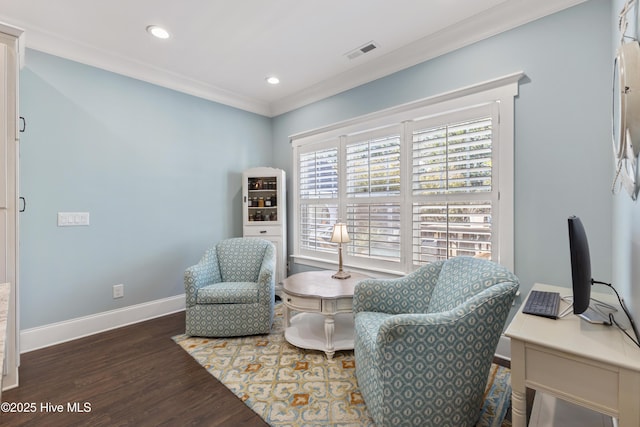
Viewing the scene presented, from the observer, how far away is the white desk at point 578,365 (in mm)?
1047

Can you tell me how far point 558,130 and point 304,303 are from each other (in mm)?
2249

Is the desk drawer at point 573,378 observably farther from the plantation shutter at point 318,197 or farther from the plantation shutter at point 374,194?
the plantation shutter at point 318,197

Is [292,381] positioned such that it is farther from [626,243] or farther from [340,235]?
[626,243]

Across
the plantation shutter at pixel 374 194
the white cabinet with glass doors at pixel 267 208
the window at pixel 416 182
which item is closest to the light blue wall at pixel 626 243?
the window at pixel 416 182

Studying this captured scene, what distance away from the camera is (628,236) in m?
1.47

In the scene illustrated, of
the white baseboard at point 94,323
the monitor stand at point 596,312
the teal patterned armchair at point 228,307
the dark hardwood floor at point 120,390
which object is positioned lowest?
the dark hardwood floor at point 120,390

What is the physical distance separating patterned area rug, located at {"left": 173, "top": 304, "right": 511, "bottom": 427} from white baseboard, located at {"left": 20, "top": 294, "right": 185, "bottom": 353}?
75 centimetres

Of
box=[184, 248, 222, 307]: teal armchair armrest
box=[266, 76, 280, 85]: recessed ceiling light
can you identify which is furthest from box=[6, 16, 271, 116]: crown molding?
box=[184, 248, 222, 307]: teal armchair armrest

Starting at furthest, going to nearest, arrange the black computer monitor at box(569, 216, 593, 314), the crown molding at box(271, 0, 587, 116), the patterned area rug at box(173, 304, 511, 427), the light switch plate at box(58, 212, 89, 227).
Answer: the light switch plate at box(58, 212, 89, 227) → the crown molding at box(271, 0, 587, 116) → the patterned area rug at box(173, 304, 511, 427) → the black computer monitor at box(569, 216, 593, 314)

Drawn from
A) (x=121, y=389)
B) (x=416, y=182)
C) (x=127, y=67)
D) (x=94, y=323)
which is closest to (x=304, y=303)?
(x=121, y=389)

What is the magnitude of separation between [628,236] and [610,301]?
0.40m

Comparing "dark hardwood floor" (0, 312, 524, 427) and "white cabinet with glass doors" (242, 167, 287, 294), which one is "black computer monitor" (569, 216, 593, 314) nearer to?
"dark hardwood floor" (0, 312, 524, 427)

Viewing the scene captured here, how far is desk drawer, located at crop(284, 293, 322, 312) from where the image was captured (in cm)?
241

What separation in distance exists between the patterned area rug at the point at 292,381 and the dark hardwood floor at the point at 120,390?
10cm
